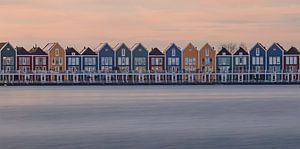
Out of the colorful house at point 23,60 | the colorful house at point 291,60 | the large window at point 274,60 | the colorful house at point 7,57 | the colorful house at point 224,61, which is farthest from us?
the colorful house at point 224,61

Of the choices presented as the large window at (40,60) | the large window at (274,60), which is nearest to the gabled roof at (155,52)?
the large window at (40,60)

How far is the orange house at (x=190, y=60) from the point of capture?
10843cm

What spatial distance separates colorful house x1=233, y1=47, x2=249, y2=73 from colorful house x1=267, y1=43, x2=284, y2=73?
3.11m

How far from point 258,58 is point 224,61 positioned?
198 inches

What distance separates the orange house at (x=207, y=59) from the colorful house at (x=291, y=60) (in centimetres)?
1025

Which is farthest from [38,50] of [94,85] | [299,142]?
[299,142]

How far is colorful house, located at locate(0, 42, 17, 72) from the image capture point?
Result: 102 meters

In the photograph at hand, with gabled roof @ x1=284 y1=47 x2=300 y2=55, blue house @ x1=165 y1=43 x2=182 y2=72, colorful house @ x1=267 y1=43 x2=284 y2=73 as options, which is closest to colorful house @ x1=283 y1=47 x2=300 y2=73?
gabled roof @ x1=284 y1=47 x2=300 y2=55

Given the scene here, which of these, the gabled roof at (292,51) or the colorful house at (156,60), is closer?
the colorful house at (156,60)

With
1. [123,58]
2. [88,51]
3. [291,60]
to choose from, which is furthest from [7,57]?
[291,60]

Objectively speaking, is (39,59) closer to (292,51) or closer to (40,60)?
(40,60)

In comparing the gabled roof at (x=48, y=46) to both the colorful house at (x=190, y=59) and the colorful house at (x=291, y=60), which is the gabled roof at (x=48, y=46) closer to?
the colorful house at (x=190, y=59)

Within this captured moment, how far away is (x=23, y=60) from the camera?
10356 cm

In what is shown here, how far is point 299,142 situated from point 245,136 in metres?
2.72
